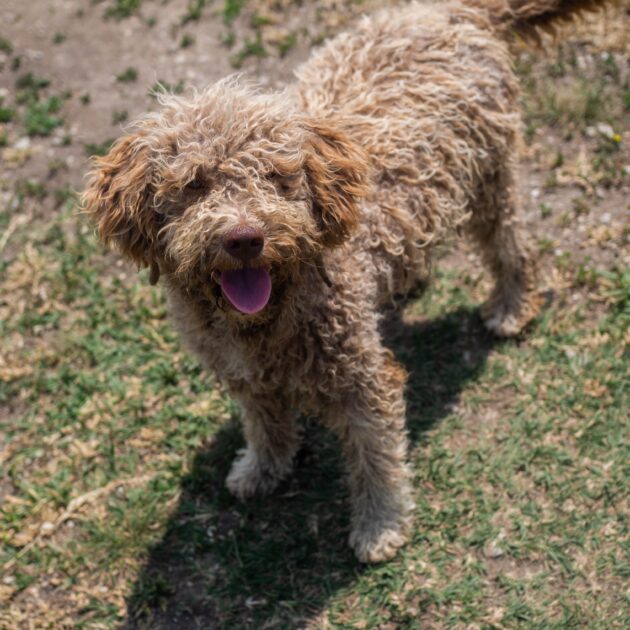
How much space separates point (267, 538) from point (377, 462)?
2.91ft

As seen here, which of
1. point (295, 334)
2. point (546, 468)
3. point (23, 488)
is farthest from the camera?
point (23, 488)

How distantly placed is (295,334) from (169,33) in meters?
4.84

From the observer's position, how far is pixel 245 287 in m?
3.17

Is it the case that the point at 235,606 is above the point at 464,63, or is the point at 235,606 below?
below

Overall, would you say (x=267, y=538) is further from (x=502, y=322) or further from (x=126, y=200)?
(x=126, y=200)

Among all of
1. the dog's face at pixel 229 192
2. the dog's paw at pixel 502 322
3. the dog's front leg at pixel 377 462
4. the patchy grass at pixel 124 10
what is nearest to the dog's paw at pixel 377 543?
the dog's front leg at pixel 377 462

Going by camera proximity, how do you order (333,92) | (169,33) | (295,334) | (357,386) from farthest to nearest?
(169,33) → (333,92) → (357,386) → (295,334)

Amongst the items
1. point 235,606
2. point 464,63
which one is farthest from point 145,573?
point 464,63

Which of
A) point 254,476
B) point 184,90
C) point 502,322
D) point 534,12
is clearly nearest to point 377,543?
point 254,476

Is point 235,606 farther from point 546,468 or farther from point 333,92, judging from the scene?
point 333,92

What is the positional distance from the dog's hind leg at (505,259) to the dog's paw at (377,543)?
1.63m

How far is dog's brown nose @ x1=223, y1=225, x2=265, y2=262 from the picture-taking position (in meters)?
3.00

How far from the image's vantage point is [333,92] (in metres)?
4.23

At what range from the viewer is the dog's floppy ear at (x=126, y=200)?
328 centimetres
